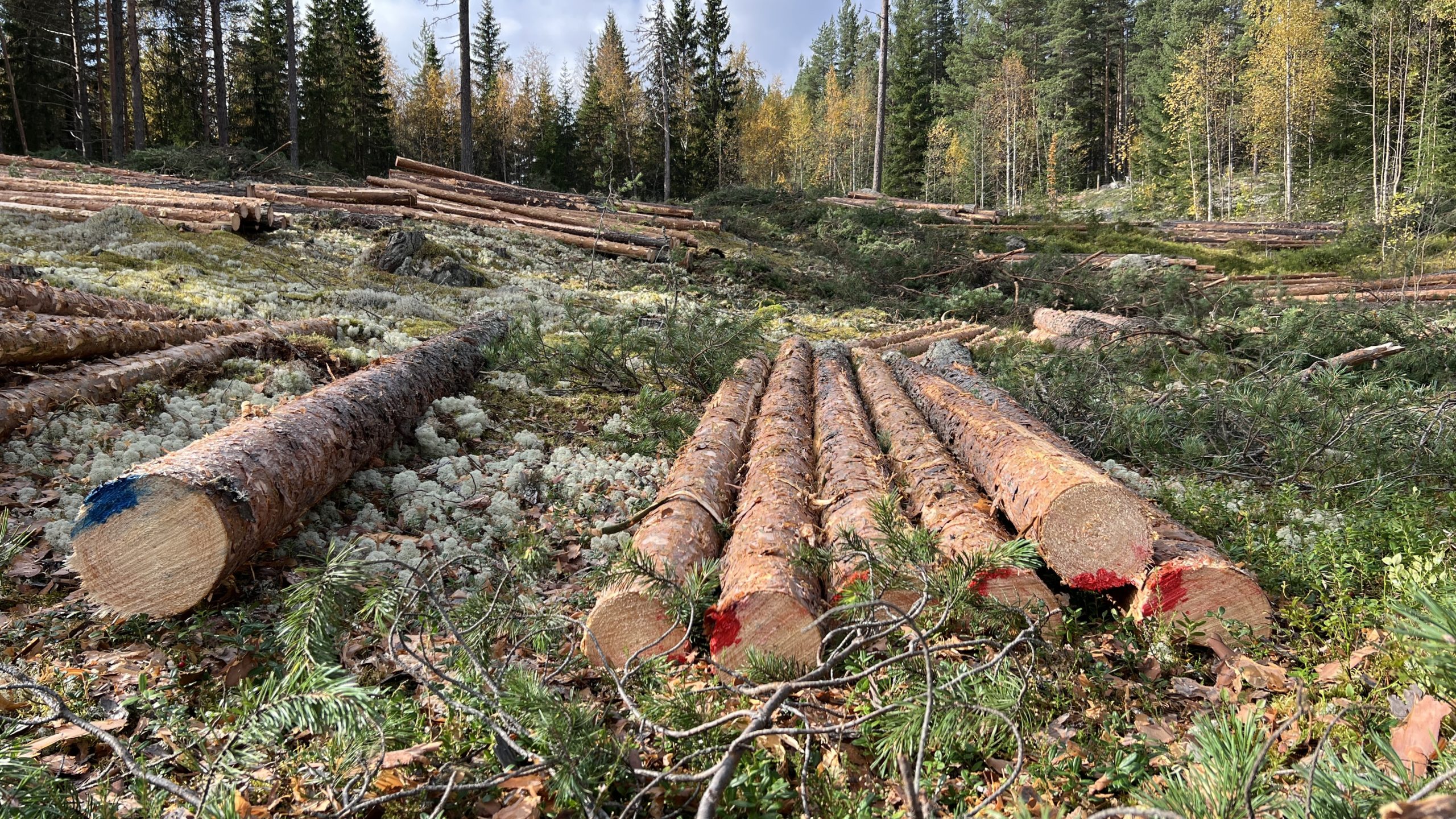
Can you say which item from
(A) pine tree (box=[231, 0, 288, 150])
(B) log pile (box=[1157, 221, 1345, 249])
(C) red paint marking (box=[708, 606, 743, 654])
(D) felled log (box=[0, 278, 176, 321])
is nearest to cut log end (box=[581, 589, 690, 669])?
(C) red paint marking (box=[708, 606, 743, 654])

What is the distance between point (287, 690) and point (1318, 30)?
140 feet

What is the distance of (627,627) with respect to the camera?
2.50 metres

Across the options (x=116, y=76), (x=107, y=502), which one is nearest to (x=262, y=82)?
(x=116, y=76)

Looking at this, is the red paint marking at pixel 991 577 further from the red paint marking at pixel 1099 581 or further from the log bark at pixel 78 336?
the log bark at pixel 78 336

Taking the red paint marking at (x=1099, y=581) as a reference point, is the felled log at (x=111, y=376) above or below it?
above

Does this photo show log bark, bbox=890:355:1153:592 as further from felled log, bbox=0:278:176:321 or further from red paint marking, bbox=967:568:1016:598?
felled log, bbox=0:278:176:321

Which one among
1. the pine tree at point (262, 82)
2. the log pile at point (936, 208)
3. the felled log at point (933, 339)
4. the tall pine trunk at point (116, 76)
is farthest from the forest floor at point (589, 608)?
the pine tree at point (262, 82)

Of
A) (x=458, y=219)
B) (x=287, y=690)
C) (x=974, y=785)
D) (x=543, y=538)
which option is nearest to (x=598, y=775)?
(x=287, y=690)

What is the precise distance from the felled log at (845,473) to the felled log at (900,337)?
3.41 metres

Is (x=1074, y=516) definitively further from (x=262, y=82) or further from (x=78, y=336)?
(x=262, y=82)

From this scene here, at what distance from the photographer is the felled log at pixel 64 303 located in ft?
16.0

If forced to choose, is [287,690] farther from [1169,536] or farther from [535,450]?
[535,450]

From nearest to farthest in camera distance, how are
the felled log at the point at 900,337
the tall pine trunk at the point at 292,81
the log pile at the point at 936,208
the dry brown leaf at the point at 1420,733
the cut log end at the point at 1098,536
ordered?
the dry brown leaf at the point at 1420,733, the cut log end at the point at 1098,536, the felled log at the point at 900,337, the tall pine trunk at the point at 292,81, the log pile at the point at 936,208

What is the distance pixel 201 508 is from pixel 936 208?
2720cm
